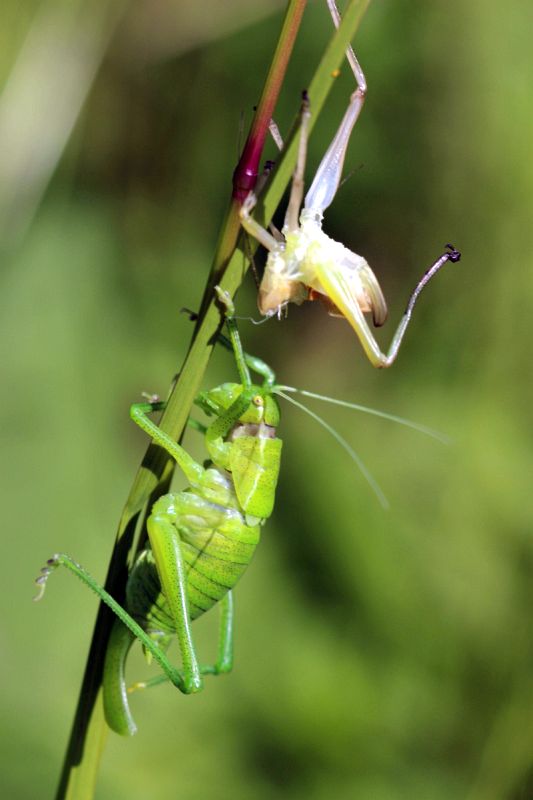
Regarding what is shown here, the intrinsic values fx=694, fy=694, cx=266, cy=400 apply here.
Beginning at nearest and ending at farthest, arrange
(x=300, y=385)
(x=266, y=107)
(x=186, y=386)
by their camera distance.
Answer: (x=266, y=107) → (x=186, y=386) → (x=300, y=385)

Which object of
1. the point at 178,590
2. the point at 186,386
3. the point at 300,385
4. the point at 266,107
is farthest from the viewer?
the point at 300,385

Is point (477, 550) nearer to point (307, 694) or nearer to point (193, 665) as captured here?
point (307, 694)

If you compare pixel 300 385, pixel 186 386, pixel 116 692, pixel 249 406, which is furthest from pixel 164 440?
pixel 300 385

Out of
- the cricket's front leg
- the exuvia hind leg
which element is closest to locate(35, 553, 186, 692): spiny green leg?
the exuvia hind leg

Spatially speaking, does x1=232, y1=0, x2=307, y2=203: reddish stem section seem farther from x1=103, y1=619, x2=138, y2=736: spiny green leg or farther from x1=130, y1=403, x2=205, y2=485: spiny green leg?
x1=103, y1=619, x2=138, y2=736: spiny green leg

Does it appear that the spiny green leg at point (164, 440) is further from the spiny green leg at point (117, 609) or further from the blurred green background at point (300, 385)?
the blurred green background at point (300, 385)

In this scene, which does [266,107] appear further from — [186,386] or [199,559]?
[199,559]

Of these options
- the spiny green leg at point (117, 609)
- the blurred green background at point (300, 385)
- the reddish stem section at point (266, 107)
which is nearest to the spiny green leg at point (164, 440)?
the spiny green leg at point (117, 609)
